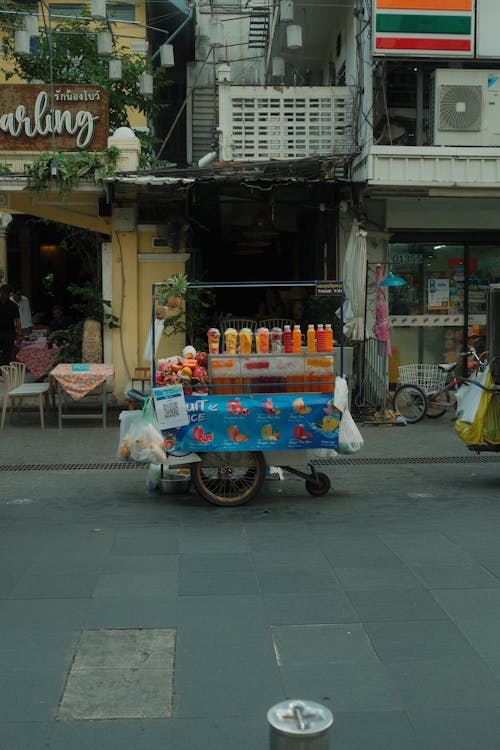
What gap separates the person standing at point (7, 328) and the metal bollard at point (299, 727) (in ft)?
48.4

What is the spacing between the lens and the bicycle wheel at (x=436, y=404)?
1360 cm

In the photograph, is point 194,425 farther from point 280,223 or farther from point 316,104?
point 280,223

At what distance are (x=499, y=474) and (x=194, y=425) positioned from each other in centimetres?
388

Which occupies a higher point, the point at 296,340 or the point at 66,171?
the point at 66,171

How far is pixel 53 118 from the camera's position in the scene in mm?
13023

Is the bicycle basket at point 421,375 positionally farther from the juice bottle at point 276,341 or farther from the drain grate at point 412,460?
the juice bottle at point 276,341

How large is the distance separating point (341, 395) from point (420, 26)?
7018 millimetres

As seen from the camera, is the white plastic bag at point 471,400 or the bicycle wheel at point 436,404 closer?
the white plastic bag at point 471,400

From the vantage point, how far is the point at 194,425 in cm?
816

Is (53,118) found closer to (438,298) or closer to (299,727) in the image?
(438,298)

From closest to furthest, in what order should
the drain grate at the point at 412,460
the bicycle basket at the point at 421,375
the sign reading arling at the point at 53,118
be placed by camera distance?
the drain grate at the point at 412,460
the sign reading arling at the point at 53,118
the bicycle basket at the point at 421,375

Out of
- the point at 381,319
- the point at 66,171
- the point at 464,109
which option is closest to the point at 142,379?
the point at 66,171

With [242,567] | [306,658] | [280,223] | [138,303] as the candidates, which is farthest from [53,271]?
[306,658]

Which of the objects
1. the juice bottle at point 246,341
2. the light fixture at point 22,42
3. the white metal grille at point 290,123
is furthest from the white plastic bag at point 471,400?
the light fixture at point 22,42
